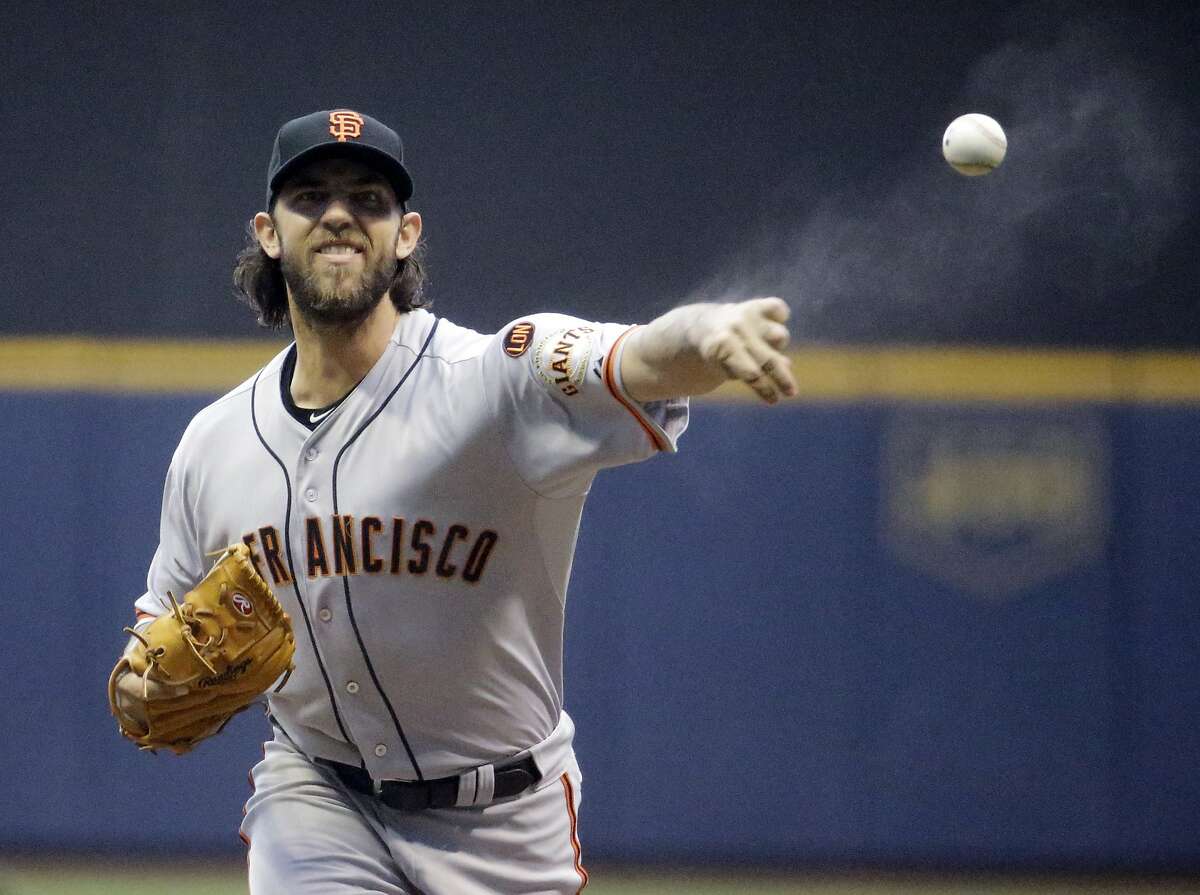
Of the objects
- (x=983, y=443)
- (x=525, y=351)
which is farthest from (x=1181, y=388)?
(x=525, y=351)

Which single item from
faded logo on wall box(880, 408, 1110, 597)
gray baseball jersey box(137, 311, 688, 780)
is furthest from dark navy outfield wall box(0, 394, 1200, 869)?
gray baseball jersey box(137, 311, 688, 780)

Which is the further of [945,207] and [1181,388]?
[945,207]

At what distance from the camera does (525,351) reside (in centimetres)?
210

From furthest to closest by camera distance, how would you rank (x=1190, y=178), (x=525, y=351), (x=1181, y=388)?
(x=1190, y=178) → (x=1181, y=388) → (x=525, y=351)

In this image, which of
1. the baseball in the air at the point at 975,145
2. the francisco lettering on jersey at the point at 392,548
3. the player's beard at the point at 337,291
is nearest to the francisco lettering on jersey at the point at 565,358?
the francisco lettering on jersey at the point at 392,548

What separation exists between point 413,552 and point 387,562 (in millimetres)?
43

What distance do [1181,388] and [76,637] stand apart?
361 cm

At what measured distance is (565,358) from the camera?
6.62ft

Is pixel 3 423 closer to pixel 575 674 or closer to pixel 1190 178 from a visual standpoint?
pixel 575 674

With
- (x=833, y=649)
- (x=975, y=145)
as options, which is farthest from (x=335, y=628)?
(x=833, y=649)

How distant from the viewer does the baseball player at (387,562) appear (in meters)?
2.27

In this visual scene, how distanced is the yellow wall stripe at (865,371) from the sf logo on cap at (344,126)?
8.70ft

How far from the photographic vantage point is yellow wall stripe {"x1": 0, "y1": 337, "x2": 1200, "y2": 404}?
492 centimetres

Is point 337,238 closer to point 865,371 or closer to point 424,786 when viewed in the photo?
point 424,786
